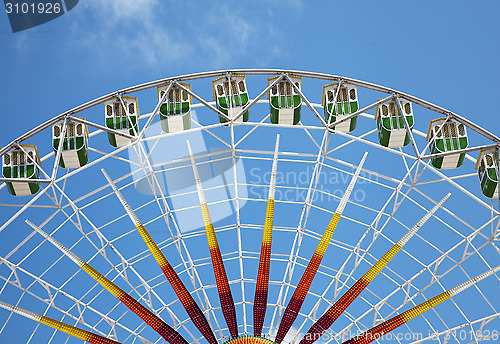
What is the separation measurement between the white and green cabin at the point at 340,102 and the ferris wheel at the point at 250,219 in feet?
0.20

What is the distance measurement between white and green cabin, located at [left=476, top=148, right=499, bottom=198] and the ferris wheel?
56 mm

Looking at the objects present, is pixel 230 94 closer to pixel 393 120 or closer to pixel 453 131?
pixel 393 120

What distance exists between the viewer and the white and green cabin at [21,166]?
1059 inches

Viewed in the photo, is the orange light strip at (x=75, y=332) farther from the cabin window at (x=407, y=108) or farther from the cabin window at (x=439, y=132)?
the cabin window at (x=439, y=132)

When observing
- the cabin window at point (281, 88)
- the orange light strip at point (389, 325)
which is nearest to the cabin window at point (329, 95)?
the cabin window at point (281, 88)

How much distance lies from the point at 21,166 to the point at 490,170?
1940 centimetres

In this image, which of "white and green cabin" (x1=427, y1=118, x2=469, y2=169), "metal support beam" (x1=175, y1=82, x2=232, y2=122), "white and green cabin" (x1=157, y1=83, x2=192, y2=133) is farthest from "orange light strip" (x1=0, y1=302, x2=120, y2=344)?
"white and green cabin" (x1=427, y1=118, x2=469, y2=169)

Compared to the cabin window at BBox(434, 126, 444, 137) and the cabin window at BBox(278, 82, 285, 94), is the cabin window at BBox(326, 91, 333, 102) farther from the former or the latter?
the cabin window at BBox(434, 126, 444, 137)

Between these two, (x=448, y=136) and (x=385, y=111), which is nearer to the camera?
(x=448, y=136)

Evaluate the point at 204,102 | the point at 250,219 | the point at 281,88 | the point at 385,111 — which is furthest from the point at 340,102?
the point at 250,219

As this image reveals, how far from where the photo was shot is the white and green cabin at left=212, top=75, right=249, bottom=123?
27531 millimetres

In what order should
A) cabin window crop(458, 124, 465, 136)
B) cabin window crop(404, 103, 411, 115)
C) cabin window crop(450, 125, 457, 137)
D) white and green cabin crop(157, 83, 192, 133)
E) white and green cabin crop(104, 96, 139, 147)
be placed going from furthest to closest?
white and green cabin crop(157, 83, 192, 133) < white and green cabin crop(104, 96, 139, 147) < cabin window crop(404, 103, 411, 115) < cabin window crop(450, 125, 457, 137) < cabin window crop(458, 124, 465, 136)

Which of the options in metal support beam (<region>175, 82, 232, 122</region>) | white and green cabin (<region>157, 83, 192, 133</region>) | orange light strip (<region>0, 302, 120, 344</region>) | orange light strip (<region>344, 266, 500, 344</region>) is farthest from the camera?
white and green cabin (<region>157, 83, 192, 133</region>)

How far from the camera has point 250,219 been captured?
38.4 m
